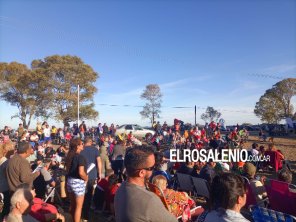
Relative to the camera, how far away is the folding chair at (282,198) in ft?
15.9

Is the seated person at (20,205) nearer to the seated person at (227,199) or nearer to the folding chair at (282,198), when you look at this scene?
the seated person at (227,199)

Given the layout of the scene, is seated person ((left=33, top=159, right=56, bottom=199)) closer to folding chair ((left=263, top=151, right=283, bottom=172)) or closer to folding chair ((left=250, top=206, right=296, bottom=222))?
folding chair ((left=250, top=206, right=296, bottom=222))

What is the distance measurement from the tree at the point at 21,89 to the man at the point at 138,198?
32780mm

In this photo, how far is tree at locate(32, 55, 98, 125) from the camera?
3259 centimetres

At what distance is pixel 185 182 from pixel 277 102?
42.0 m

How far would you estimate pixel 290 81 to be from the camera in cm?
4353

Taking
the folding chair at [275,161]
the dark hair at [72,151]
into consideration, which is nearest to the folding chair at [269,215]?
the dark hair at [72,151]

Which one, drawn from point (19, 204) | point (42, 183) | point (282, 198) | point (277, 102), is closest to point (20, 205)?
point (19, 204)

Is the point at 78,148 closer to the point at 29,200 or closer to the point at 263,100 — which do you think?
the point at 29,200

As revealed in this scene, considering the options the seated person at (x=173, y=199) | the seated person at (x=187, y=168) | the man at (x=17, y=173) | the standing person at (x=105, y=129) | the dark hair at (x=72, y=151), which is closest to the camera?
the seated person at (x=173, y=199)

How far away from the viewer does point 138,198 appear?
76.3 inches

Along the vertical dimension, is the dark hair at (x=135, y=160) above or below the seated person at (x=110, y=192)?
above

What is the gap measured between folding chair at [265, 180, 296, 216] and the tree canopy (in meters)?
29.4

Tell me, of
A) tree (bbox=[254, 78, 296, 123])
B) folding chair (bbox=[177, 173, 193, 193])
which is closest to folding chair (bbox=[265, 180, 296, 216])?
folding chair (bbox=[177, 173, 193, 193])
